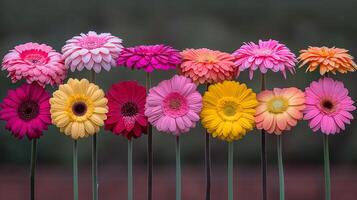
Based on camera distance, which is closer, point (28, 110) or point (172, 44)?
point (28, 110)

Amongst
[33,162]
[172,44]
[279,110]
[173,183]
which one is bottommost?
[173,183]

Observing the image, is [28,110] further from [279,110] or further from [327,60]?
[327,60]

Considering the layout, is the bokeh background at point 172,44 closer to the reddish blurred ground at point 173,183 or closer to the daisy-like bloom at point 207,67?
the reddish blurred ground at point 173,183

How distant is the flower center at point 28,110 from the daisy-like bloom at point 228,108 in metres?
0.49

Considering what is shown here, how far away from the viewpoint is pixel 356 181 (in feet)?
10.6

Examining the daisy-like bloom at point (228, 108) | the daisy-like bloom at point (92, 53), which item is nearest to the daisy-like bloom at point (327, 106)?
the daisy-like bloom at point (228, 108)

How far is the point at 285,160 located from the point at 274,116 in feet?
5.16

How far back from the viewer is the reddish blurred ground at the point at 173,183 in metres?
3.04

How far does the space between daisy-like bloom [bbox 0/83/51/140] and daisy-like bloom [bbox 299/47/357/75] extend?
0.78 meters

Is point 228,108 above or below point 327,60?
below

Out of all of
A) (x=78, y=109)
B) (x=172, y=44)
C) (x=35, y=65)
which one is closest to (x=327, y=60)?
(x=78, y=109)

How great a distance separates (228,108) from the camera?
5.95 feet

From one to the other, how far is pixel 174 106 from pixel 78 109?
0.92 feet

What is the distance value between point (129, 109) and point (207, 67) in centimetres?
26
